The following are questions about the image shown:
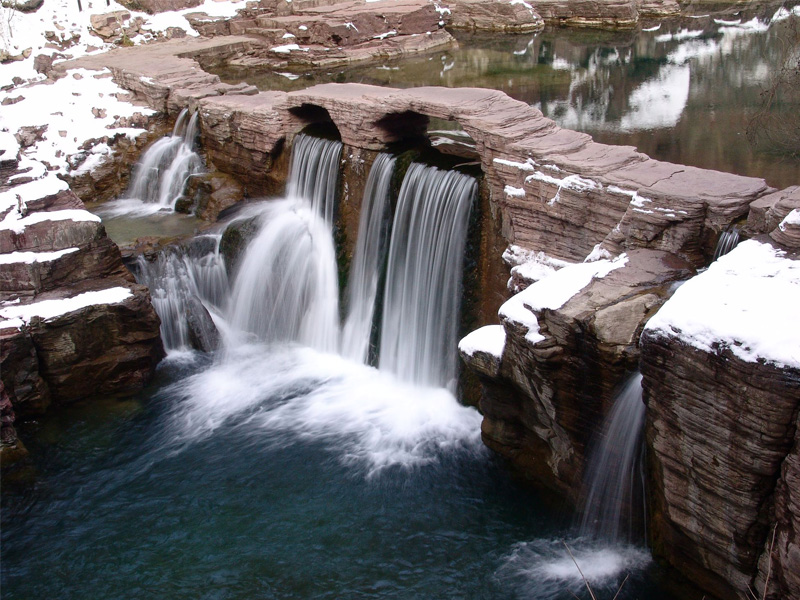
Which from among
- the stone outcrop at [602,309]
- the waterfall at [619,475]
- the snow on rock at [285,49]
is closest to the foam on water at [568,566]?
the waterfall at [619,475]

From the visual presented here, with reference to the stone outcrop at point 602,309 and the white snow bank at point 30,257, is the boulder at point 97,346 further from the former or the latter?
the stone outcrop at point 602,309

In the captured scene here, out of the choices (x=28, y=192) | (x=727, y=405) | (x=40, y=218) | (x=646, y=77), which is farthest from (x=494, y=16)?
(x=727, y=405)

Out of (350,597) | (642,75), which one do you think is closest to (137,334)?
(350,597)

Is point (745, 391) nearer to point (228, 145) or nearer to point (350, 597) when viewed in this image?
point (350, 597)

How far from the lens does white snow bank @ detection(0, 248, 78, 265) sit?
11.7 metres

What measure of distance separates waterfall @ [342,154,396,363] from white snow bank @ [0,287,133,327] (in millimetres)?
3649

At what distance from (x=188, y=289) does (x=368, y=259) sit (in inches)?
131

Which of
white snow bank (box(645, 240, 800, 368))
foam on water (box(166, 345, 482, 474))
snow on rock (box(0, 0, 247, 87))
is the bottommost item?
foam on water (box(166, 345, 482, 474))

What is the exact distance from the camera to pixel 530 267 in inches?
405

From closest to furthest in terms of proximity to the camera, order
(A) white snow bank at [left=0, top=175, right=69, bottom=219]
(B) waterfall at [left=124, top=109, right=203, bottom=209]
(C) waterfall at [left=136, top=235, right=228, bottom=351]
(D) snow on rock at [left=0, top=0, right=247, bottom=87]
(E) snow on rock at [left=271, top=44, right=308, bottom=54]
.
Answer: (A) white snow bank at [left=0, top=175, right=69, bottom=219]
(C) waterfall at [left=136, top=235, right=228, bottom=351]
(B) waterfall at [left=124, top=109, right=203, bottom=209]
(D) snow on rock at [left=0, top=0, right=247, bottom=87]
(E) snow on rock at [left=271, top=44, right=308, bottom=54]

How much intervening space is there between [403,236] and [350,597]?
5.76m

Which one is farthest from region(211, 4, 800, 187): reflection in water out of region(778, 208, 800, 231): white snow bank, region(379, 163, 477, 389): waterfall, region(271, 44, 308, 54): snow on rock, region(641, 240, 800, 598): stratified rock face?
region(641, 240, 800, 598): stratified rock face

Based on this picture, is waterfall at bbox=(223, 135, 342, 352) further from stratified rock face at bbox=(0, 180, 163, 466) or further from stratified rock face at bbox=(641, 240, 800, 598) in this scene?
stratified rock face at bbox=(641, 240, 800, 598)

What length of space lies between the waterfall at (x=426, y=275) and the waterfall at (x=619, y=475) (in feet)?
11.5
